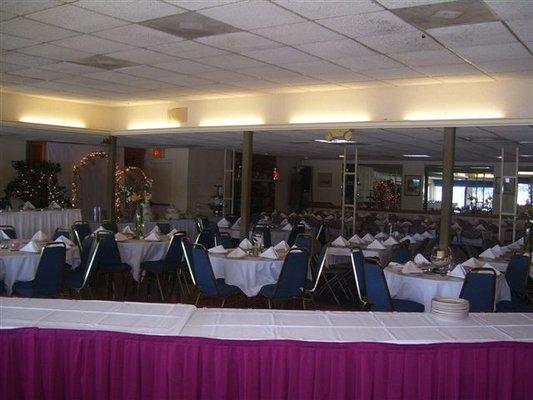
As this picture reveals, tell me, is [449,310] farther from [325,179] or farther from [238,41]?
[325,179]

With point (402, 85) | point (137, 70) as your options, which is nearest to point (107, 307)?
point (137, 70)

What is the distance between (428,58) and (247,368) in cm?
506

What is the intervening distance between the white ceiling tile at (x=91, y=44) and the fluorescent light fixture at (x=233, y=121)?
3568mm

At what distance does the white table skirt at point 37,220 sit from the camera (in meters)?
11.2

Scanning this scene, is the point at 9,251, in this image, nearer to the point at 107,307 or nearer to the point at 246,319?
the point at 107,307


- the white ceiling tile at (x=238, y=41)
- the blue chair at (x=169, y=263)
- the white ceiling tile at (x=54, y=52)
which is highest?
the white ceiling tile at (x=54, y=52)

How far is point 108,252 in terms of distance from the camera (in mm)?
7230

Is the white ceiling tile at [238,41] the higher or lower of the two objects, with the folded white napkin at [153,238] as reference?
higher

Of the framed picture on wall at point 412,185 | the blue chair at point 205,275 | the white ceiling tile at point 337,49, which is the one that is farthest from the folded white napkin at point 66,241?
the framed picture on wall at point 412,185

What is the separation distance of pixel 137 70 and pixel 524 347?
651 centimetres

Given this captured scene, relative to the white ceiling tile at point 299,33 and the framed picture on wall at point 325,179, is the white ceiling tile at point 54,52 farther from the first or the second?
the framed picture on wall at point 325,179

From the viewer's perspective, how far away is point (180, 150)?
16031 mm

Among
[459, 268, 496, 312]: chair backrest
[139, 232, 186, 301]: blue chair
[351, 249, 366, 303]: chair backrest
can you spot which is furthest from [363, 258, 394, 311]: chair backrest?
[139, 232, 186, 301]: blue chair

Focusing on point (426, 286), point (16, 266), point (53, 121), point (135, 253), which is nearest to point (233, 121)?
point (135, 253)
